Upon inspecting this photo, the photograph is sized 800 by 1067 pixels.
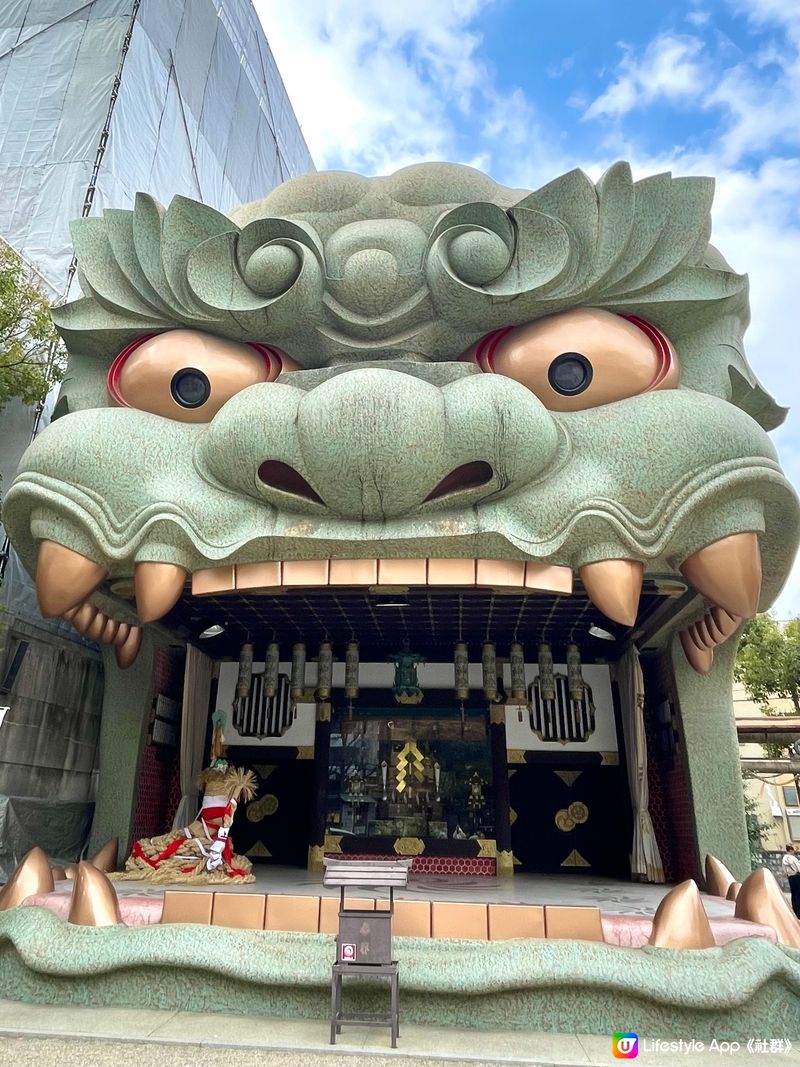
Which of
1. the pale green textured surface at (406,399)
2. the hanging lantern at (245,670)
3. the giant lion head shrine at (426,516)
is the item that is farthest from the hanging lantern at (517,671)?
the hanging lantern at (245,670)

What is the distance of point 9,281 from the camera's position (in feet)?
27.6

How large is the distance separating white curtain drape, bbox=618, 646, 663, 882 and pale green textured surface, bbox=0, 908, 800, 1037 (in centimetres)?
359

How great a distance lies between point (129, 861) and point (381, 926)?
4.28 metres

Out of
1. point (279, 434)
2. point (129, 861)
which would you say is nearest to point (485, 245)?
point (279, 434)

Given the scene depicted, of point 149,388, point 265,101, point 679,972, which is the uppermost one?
point 265,101

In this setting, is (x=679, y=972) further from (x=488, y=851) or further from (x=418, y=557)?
(x=488, y=851)

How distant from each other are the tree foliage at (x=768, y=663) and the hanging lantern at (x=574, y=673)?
11.9m

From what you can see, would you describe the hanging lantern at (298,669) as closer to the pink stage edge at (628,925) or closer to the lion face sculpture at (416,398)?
the lion face sculpture at (416,398)

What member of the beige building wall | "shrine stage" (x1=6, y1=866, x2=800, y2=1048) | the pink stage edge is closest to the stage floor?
the pink stage edge

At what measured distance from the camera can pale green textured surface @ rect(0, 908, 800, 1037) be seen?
4.26 metres

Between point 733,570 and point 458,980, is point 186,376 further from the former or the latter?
point 458,980

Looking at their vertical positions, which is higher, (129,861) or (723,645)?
(723,645)

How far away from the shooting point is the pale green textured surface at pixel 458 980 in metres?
4.26

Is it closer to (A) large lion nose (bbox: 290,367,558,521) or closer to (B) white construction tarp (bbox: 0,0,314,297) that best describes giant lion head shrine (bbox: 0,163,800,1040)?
(A) large lion nose (bbox: 290,367,558,521)
